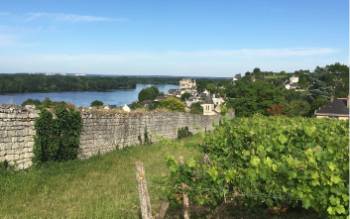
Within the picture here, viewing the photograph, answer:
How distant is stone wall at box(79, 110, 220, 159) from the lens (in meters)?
19.0

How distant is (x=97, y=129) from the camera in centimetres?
1975

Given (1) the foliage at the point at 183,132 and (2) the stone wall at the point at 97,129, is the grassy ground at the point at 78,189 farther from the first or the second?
(1) the foliage at the point at 183,132

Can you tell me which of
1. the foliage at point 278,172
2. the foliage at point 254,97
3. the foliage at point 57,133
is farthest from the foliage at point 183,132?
the foliage at point 254,97

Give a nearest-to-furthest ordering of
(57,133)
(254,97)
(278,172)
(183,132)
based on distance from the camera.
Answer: (278,172)
(57,133)
(183,132)
(254,97)

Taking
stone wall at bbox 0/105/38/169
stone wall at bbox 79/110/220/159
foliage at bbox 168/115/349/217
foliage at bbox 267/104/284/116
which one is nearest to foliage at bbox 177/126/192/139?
stone wall at bbox 79/110/220/159

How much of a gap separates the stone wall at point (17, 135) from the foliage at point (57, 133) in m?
0.26

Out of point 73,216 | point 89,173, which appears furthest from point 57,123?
point 73,216

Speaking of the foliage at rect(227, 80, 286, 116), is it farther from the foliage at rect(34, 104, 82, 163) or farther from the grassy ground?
the grassy ground

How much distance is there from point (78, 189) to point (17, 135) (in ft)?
12.6

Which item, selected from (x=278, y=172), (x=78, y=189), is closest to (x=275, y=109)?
(x=78, y=189)

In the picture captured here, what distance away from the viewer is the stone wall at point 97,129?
46.6 ft

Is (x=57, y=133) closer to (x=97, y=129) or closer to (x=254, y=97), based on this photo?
(x=97, y=129)

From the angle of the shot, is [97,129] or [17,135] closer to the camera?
[17,135]

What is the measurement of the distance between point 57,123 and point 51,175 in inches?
120
